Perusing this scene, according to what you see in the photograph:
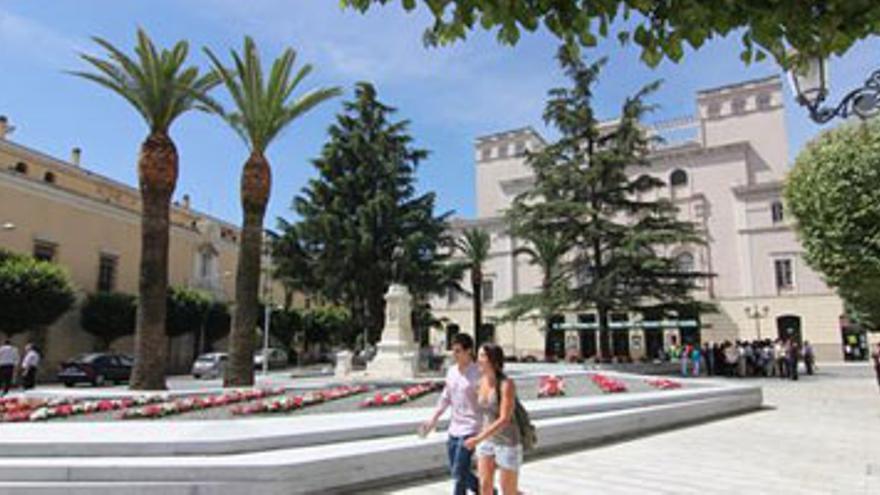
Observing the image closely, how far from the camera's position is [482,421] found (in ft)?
17.0

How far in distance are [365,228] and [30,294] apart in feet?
48.9

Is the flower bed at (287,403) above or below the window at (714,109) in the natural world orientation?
below

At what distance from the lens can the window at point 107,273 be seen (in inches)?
1393

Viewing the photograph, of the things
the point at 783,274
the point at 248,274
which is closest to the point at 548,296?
the point at 248,274

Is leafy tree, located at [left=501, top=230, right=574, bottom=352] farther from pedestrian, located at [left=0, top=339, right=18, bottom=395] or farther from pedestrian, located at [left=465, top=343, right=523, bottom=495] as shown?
pedestrian, located at [left=465, top=343, right=523, bottom=495]

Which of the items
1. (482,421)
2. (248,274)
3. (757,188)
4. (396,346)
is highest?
(757,188)

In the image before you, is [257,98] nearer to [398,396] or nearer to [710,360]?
[398,396]

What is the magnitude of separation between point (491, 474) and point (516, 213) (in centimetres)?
2655

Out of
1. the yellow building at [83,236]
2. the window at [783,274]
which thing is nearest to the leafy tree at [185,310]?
the yellow building at [83,236]

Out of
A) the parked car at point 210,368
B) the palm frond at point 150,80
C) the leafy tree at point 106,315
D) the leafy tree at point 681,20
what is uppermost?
the palm frond at point 150,80

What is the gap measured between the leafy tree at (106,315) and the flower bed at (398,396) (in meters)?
25.6

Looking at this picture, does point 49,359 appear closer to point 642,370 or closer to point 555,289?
point 555,289

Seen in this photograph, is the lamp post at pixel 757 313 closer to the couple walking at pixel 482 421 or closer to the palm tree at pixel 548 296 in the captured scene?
the palm tree at pixel 548 296

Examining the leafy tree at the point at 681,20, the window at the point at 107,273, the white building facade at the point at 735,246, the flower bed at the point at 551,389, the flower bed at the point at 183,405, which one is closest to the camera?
the leafy tree at the point at 681,20
